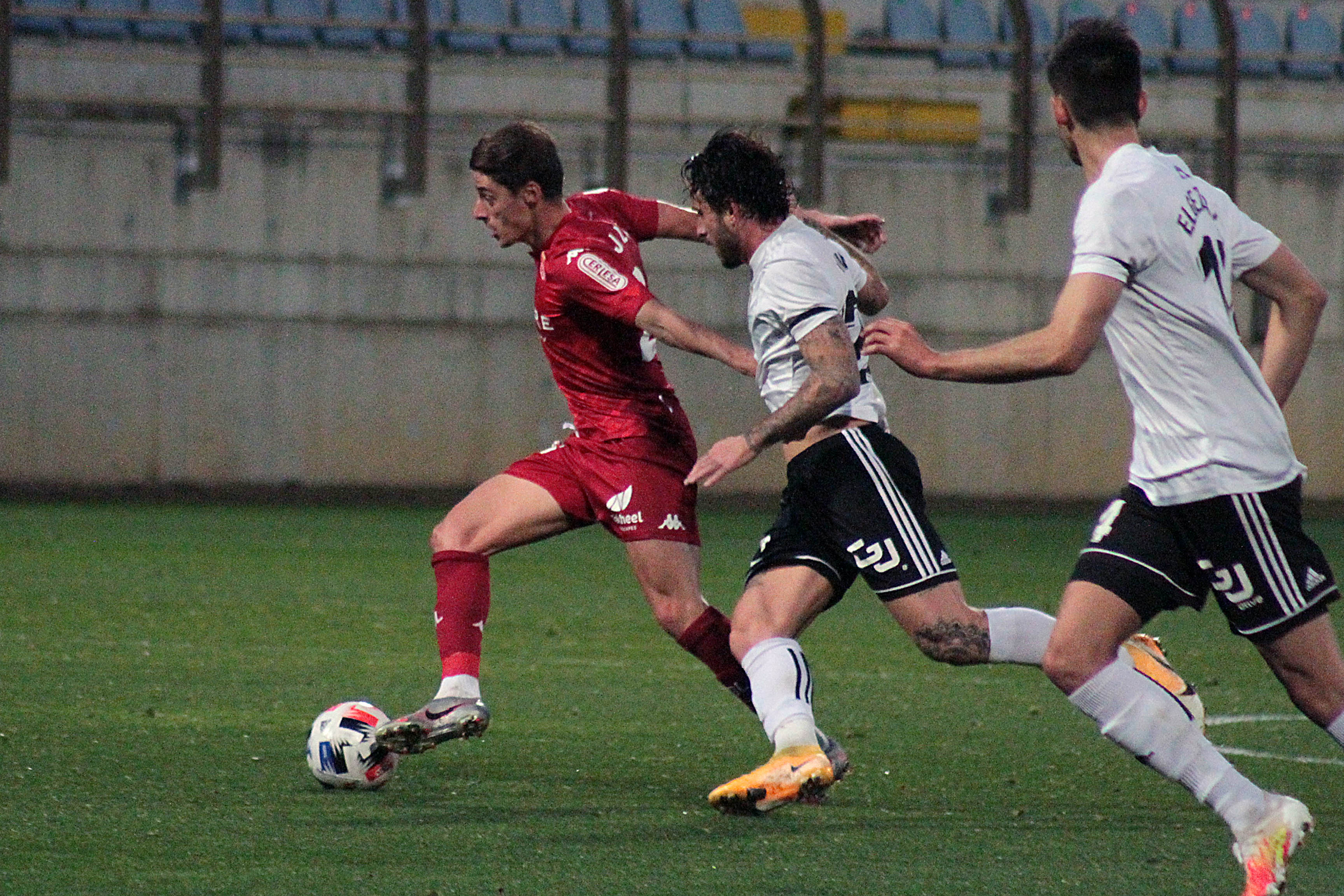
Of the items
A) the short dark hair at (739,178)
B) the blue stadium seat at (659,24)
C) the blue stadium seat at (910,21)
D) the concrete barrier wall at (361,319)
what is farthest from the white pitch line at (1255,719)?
the blue stadium seat at (910,21)

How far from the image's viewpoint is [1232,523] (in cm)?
421

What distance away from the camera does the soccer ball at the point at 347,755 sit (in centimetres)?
548

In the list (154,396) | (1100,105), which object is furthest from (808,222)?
(154,396)

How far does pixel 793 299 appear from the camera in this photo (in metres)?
5.07

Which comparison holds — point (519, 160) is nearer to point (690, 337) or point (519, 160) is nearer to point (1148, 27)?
point (690, 337)

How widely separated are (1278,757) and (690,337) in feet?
7.74

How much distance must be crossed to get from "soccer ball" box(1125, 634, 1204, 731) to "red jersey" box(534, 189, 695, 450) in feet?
4.54

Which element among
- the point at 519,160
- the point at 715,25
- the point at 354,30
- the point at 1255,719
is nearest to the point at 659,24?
the point at 715,25

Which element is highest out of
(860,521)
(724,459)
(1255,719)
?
(724,459)

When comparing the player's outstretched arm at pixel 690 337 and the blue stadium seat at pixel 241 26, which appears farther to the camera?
the blue stadium seat at pixel 241 26

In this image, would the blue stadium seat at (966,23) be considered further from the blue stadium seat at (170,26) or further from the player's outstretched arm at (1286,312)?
the player's outstretched arm at (1286,312)

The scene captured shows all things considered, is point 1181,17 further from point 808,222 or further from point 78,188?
point 808,222

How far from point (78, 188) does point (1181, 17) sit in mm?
9712

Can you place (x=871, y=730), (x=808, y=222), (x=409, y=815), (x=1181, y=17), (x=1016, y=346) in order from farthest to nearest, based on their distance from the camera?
(x=1181, y=17), (x=871, y=730), (x=808, y=222), (x=409, y=815), (x=1016, y=346)
